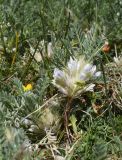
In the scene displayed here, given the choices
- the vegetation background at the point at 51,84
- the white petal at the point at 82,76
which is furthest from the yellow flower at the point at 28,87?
the white petal at the point at 82,76

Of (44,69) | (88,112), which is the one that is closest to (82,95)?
(88,112)

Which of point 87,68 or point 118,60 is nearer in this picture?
point 87,68

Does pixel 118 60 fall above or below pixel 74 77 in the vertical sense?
above

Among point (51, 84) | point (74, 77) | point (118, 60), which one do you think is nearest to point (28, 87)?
point (51, 84)

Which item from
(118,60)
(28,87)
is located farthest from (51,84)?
(118,60)

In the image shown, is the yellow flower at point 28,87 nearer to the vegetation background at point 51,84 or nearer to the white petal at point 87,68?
the vegetation background at point 51,84

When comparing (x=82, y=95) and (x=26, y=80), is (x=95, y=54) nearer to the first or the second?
(x=82, y=95)

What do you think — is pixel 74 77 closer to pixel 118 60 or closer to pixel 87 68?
pixel 87 68
